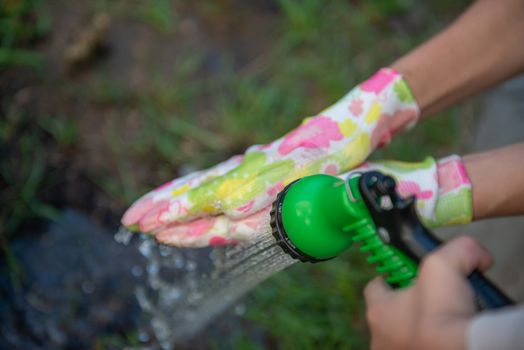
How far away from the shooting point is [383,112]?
1.46 metres

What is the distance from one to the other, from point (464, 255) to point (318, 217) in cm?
28

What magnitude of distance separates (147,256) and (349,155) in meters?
0.86

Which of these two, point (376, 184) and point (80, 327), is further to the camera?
point (80, 327)

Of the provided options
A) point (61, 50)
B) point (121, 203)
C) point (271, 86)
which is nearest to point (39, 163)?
point (121, 203)

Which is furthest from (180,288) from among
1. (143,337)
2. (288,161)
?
(288,161)

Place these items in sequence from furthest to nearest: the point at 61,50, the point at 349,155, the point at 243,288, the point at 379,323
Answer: the point at 61,50 < the point at 243,288 < the point at 349,155 < the point at 379,323

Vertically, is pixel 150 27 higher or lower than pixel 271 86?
higher

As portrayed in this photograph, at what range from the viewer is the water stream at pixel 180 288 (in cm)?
183

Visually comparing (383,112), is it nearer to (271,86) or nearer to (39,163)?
(271,86)

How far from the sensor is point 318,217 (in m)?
1.09

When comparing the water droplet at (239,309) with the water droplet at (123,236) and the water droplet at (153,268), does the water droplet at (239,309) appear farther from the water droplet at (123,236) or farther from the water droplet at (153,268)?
the water droplet at (123,236)

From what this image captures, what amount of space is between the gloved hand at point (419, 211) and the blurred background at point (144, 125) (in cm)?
59

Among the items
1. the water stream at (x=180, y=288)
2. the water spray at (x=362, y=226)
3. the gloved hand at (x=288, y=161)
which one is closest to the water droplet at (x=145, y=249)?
the water stream at (x=180, y=288)

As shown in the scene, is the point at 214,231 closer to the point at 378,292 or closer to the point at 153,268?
the point at 378,292
